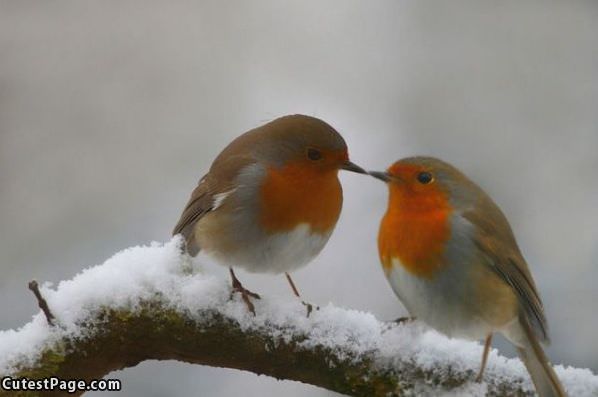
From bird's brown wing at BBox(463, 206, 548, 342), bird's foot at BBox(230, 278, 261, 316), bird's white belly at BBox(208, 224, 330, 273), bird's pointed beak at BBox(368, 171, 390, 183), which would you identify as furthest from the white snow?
bird's pointed beak at BBox(368, 171, 390, 183)

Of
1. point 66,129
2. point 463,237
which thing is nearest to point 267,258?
point 463,237

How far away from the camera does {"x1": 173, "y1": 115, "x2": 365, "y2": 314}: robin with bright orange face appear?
131 inches

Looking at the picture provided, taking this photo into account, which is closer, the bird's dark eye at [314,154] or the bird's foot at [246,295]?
the bird's foot at [246,295]

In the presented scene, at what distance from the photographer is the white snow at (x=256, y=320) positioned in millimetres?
2967

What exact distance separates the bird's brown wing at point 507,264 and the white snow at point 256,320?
0.18m

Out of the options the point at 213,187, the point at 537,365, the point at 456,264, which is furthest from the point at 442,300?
the point at 213,187

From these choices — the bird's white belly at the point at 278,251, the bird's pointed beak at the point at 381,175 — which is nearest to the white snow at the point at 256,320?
the bird's white belly at the point at 278,251

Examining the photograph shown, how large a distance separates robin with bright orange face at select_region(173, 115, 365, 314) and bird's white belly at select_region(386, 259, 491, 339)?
0.40 m

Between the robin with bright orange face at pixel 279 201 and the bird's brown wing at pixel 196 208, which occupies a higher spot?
the bird's brown wing at pixel 196 208

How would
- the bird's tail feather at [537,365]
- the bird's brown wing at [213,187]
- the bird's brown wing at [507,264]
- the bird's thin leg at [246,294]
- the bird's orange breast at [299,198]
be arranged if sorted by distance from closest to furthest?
the bird's tail feather at [537,365] < the bird's thin leg at [246,294] < the bird's brown wing at [507,264] < the bird's orange breast at [299,198] < the bird's brown wing at [213,187]

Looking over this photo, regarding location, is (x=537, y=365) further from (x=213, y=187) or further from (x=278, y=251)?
(x=213, y=187)

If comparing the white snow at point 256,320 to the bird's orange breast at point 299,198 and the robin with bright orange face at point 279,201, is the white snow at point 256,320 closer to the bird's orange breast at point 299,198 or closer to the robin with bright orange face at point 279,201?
the robin with bright orange face at point 279,201

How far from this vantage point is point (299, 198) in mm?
3344

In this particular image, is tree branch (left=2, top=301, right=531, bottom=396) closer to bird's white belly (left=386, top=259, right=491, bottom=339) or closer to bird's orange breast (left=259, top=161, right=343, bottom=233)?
bird's white belly (left=386, top=259, right=491, bottom=339)
